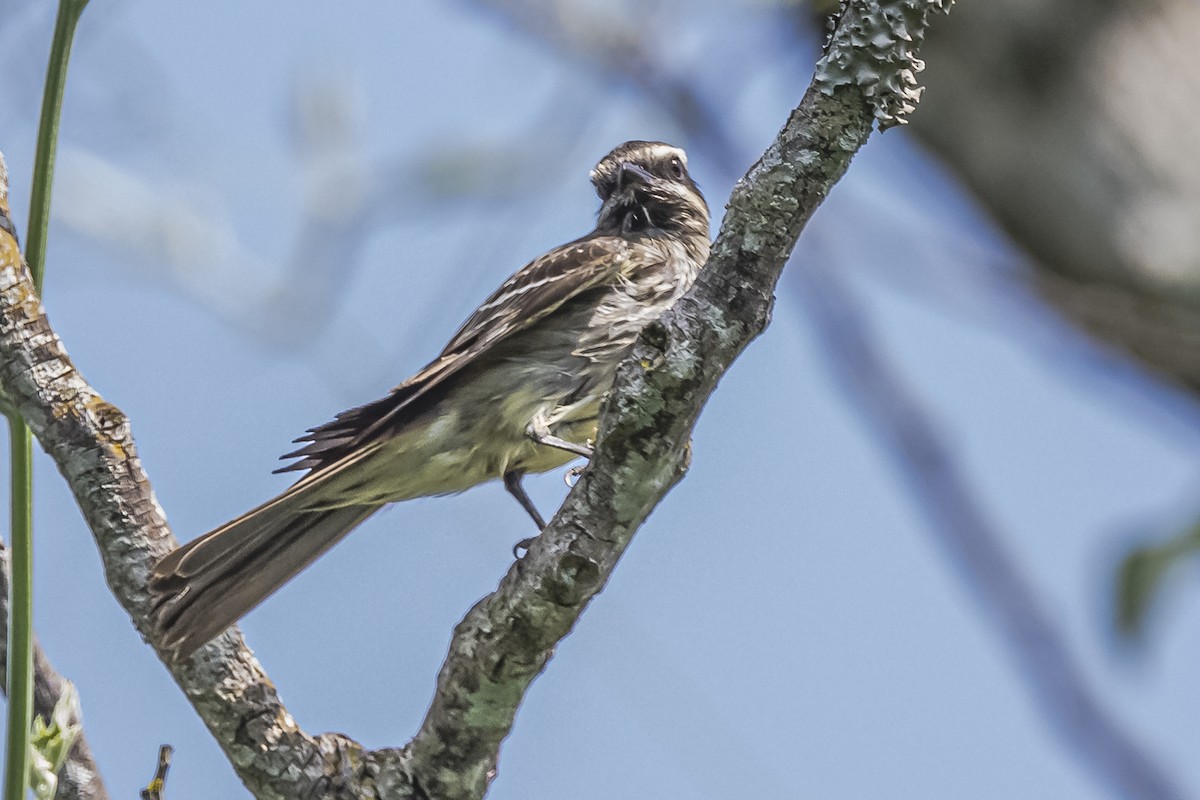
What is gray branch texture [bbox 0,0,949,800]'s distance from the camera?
259cm

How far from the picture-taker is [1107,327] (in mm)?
4062

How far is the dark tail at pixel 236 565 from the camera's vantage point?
3.09m

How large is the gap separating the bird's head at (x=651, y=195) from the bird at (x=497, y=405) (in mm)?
275

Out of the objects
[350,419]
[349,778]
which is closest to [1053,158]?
[350,419]

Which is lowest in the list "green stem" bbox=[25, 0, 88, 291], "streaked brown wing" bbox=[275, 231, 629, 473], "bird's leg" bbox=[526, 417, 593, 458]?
"green stem" bbox=[25, 0, 88, 291]

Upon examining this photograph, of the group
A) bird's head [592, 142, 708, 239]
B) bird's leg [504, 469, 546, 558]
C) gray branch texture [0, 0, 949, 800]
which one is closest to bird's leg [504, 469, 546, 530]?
bird's leg [504, 469, 546, 558]

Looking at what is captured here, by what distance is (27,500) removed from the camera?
2.13 m

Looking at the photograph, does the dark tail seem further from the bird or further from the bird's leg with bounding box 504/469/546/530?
the bird's leg with bounding box 504/469/546/530

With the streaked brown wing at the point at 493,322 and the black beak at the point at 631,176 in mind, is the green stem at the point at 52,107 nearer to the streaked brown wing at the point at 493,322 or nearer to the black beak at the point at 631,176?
the streaked brown wing at the point at 493,322

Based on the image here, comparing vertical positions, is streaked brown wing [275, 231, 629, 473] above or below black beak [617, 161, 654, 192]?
below

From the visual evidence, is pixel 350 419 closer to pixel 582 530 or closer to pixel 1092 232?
pixel 582 530

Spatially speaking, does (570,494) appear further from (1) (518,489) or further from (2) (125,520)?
(1) (518,489)

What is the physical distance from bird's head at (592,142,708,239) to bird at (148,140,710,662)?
28 centimetres

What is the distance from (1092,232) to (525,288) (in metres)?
2.22
